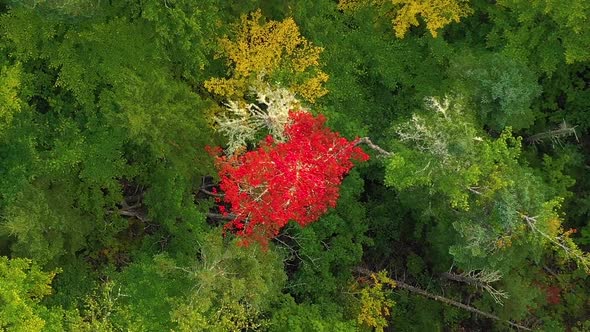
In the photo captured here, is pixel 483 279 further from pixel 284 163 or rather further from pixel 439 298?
pixel 284 163

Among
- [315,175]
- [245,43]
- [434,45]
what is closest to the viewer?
[315,175]

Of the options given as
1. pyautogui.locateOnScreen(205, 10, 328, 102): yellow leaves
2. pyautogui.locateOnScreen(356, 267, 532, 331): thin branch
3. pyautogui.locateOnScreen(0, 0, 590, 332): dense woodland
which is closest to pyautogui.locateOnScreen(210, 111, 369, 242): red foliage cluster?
pyautogui.locateOnScreen(0, 0, 590, 332): dense woodland

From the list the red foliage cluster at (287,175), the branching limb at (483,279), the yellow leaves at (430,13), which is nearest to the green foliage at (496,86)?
the yellow leaves at (430,13)

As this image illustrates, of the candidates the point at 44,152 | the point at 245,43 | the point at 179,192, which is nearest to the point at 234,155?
the point at 179,192

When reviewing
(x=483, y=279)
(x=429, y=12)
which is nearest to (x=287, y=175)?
(x=483, y=279)

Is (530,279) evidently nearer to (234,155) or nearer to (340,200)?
(340,200)

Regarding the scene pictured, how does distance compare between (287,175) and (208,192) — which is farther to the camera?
(208,192)
